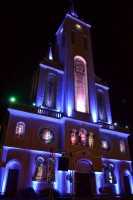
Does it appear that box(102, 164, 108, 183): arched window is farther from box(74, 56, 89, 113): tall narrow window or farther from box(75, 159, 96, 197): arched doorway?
box(74, 56, 89, 113): tall narrow window

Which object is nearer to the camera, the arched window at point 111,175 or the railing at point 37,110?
the railing at point 37,110

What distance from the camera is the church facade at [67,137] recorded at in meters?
19.2

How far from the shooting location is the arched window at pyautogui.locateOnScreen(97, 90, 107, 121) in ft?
95.8

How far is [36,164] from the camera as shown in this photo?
65.8ft

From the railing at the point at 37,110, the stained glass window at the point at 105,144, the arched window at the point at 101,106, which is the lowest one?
the stained glass window at the point at 105,144

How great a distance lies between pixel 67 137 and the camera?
22.0m

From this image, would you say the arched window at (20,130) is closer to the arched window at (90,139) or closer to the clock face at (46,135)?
the clock face at (46,135)

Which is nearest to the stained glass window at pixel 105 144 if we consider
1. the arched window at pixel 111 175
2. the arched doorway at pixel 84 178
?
the arched window at pixel 111 175

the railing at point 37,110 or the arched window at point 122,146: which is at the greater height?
the railing at point 37,110

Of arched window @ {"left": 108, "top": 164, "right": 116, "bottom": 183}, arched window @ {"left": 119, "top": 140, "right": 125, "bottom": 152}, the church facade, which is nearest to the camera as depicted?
the church facade

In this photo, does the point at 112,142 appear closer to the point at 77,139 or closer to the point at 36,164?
the point at 77,139

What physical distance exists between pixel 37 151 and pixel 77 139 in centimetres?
544

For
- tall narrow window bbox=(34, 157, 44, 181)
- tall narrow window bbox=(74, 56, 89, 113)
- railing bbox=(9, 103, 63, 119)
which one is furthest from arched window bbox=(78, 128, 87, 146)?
tall narrow window bbox=(34, 157, 44, 181)

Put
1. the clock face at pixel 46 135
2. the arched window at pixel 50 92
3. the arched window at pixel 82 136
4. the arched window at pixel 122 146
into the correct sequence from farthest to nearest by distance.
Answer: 1. the arched window at pixel 122 146
2. the arched window at pixel 50 92
3. the arched window at pixel 82 136
4. the clock face at pixel 46 135
